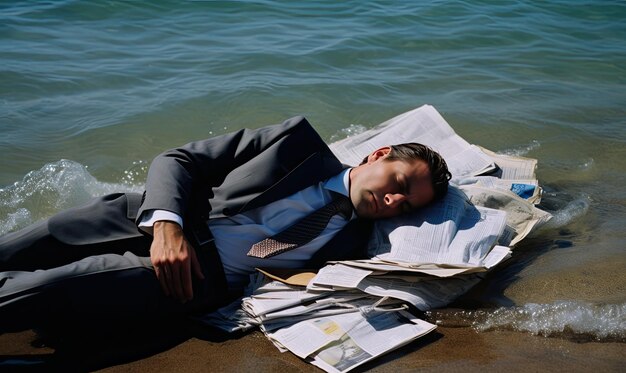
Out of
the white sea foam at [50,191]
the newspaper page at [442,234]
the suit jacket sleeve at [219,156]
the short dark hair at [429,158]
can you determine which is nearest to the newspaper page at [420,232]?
the newspaper page at [442,234]

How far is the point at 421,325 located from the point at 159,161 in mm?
1401

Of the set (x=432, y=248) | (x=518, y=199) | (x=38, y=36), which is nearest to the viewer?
(x=432, y=248)

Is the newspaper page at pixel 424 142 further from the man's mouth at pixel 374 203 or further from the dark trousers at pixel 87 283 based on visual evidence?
the dark trousers at pixel 87 283

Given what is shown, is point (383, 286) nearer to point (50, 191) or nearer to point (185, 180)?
point (185, 180)

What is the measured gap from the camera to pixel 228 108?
642 cm

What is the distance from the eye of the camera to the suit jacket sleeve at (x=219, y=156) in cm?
320

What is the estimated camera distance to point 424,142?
15.2 ft

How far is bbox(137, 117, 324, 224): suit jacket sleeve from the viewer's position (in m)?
3.20

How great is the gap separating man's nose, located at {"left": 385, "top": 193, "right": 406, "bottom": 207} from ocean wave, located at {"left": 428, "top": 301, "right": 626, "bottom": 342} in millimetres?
543

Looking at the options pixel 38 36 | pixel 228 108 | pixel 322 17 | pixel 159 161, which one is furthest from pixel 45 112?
pixel 322 17

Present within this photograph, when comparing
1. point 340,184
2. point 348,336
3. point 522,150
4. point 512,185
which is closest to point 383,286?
point 348,336

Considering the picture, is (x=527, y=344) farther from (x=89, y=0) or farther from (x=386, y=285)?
(x=89, y=0)

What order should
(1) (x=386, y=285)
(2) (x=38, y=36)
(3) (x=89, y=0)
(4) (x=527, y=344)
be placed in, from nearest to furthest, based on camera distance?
(4) (x=527, y=344), (1) (x=386, y=285), (2) (x=38, y=36), (3) (x=89, y=0)

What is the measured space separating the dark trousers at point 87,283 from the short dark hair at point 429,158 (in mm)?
1008
